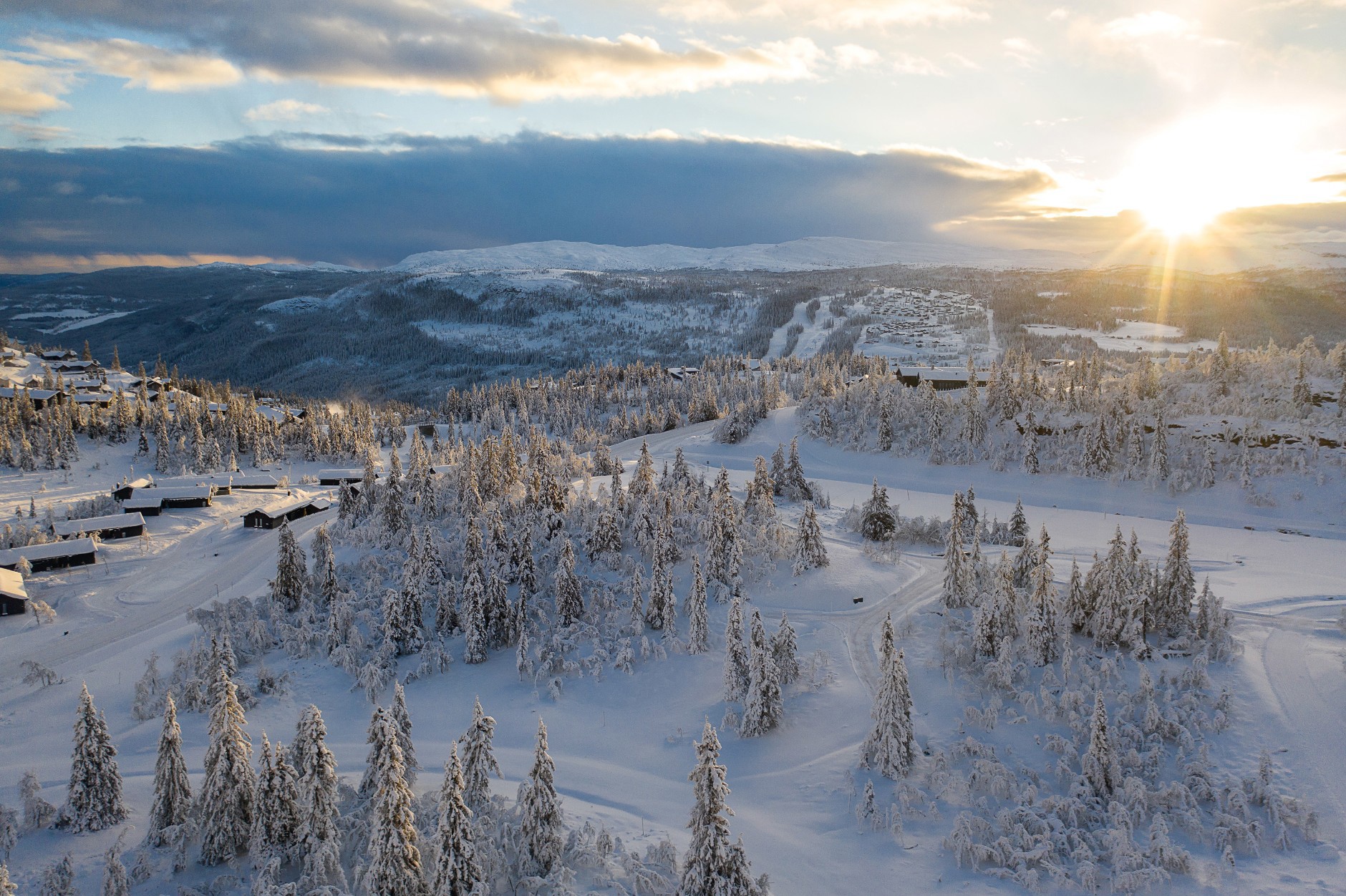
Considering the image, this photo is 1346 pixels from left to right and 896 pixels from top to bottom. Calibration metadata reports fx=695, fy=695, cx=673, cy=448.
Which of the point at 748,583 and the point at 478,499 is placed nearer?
the point at 748,583

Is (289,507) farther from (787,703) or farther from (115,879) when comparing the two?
(787,703)

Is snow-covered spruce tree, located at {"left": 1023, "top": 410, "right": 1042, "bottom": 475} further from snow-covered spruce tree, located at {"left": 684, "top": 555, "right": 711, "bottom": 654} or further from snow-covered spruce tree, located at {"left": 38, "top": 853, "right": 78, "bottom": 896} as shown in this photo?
snow-covered spruce tree, located at {"left": 38, "top": 853, "right": 78, "bottom": 896}

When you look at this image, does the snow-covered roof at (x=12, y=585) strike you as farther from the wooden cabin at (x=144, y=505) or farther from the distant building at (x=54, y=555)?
the wooden cabin at (x=144, y=505)

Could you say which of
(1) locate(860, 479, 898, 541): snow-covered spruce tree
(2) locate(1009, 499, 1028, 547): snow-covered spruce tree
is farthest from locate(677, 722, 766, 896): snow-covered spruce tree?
(2) locate(1009, 499, 1028, 547): snow-covered spruce tree

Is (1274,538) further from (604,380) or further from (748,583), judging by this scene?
(604,380)

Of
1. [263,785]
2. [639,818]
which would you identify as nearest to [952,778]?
[639,818]
